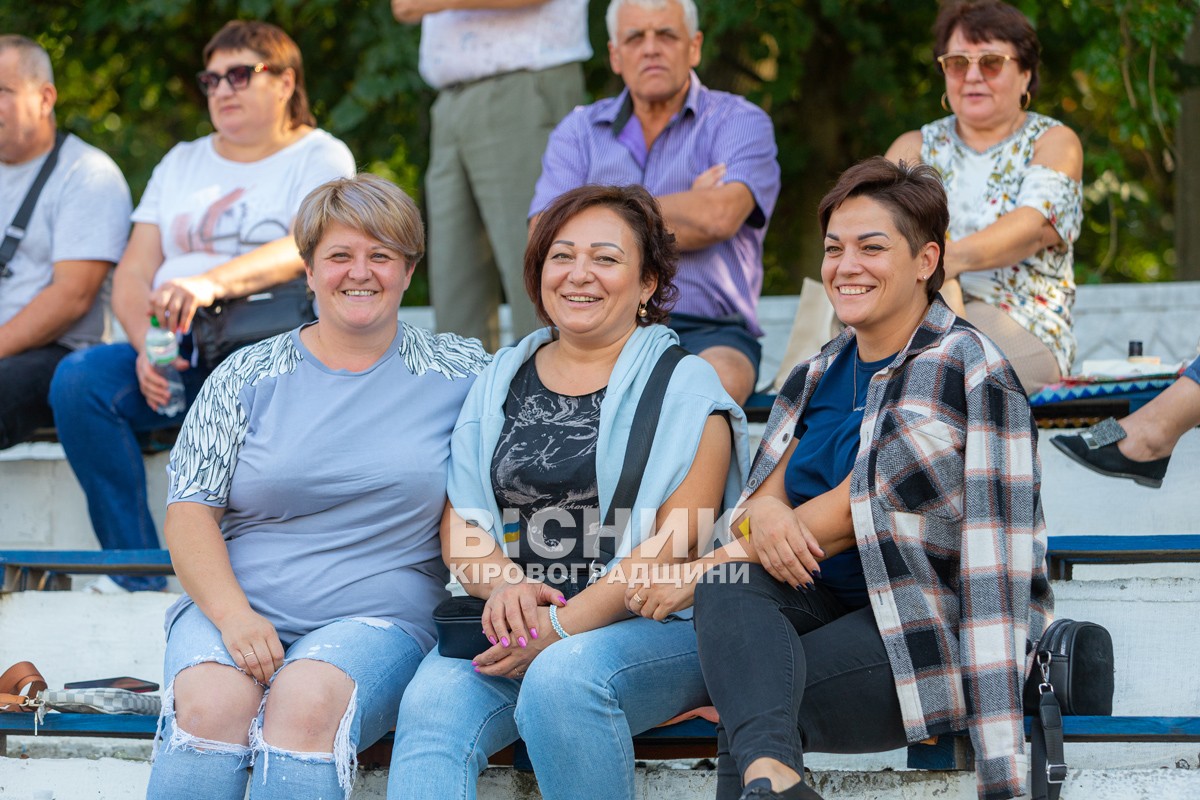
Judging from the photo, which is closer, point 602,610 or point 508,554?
A: point 602,610

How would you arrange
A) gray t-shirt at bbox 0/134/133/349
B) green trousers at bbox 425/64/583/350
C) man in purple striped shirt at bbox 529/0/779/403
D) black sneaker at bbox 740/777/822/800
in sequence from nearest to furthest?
black sneaker at bbox 740/777/822/800 → man in purple striped shirt at bbox 529/0/779/403 → gray t-shirt at bbox 0/134/133/349 → green trousers at bbox 425/64/583/350

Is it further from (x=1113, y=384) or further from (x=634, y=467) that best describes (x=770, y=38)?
(x=634, y=467)

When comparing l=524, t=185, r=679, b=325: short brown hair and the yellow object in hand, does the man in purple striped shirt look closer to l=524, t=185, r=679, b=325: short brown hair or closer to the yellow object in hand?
l=524, t=185, r=679, b=325: short brown hair

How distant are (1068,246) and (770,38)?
3.10 metres

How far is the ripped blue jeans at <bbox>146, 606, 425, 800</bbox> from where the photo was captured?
7.91 feet

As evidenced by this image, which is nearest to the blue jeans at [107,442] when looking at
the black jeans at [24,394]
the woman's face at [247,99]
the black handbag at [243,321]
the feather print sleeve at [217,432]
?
the black jeans at [24,394]

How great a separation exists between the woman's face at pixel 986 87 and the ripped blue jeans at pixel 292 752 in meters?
2.24

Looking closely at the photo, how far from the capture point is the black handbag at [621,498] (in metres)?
2.55

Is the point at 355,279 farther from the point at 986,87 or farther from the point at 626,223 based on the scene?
the point at 986,87

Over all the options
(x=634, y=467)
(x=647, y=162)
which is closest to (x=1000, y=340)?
(x=647, y=162)

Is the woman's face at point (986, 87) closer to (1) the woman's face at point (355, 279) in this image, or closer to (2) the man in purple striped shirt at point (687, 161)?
(2) the man in purple striped shirt at point (687, 161)

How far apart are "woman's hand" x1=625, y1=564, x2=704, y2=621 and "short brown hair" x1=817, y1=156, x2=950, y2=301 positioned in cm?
72

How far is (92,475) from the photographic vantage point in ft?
12.8

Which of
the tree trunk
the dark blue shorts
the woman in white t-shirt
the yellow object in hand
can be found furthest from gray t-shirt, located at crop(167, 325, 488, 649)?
the tree trunk
